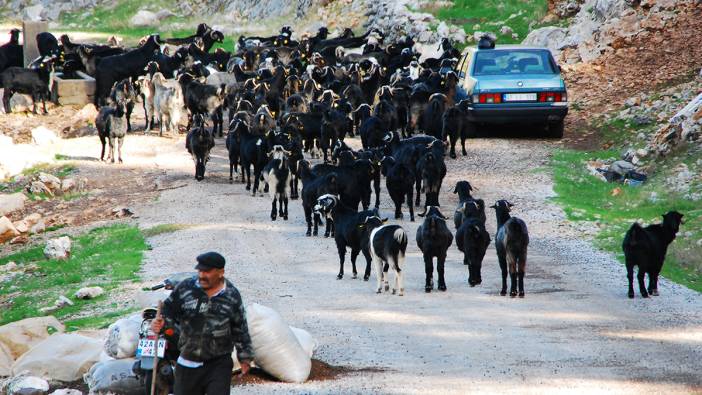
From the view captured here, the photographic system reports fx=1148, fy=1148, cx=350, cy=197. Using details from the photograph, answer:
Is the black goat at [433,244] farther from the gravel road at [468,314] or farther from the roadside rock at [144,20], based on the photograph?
the roadside rock at [144,20]

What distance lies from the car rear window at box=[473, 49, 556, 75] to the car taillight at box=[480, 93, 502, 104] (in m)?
0.88

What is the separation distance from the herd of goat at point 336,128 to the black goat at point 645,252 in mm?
16

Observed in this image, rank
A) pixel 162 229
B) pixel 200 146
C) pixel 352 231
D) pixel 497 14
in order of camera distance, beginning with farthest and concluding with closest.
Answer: pixel 497 14 → pixel 200 146 → pixel 162 229 → pixel 352 231

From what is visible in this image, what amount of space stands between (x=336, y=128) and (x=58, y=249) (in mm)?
6841

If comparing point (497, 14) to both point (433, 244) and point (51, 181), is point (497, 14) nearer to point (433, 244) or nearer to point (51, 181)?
point (51, 181)

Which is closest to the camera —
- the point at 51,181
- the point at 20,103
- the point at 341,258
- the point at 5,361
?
the point at 5,361

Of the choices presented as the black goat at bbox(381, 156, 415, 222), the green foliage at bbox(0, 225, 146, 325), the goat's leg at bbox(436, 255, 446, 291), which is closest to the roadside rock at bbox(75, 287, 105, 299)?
the green foliage at bbox(0, 225, 146, 325)

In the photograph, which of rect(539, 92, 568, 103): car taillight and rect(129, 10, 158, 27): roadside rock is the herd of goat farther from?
rect(129, 10, 158, 27): roadside rock

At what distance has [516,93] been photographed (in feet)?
77.7

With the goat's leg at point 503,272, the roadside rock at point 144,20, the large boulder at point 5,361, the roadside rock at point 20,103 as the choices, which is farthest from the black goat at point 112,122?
the roadside rock at point 144,20

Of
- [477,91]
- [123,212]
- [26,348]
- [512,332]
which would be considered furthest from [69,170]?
[512,332]

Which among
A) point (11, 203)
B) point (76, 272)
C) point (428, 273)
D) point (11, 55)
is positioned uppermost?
point (428, 273)

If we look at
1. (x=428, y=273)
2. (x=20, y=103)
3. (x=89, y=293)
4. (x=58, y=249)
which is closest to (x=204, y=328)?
(x=428, y=273)

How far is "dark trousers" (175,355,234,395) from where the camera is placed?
7570 mm
